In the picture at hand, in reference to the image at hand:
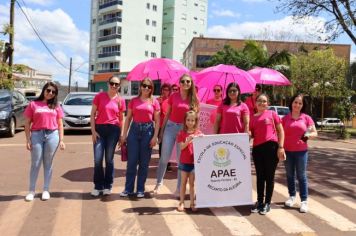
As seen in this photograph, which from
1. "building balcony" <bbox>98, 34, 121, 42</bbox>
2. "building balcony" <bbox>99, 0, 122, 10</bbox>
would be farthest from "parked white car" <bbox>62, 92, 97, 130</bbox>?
"building balcony" <bbox>99, 0, 122, 10</bbox>

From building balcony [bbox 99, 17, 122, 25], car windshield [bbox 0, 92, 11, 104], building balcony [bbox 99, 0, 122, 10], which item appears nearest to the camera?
car windshield [bbox 0, 92, 11, 104]

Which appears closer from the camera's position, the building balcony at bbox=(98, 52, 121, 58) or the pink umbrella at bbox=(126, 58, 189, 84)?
the pink umbrella at bbox=(126, 58, 189, 84)

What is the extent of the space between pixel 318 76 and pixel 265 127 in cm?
3079

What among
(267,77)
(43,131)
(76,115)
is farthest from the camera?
(76,115)

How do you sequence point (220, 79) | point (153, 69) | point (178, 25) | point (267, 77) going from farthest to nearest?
point (178, 25) → point (267, 77) → point (220, 79) → point (153, 69)

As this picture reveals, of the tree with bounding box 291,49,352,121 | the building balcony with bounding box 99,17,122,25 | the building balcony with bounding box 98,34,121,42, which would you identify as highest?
the building balcony with bounding box 99,17,122,25

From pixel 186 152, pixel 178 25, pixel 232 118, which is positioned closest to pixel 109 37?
pixel 178 25

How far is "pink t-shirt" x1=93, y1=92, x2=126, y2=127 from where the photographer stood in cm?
682

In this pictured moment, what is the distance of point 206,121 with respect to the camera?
881 centimetres

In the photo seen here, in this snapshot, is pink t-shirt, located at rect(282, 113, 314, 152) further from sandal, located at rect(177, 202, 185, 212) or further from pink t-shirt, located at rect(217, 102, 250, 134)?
sandal, located at rect(177, 202, 185, 212)

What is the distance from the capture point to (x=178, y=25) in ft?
265

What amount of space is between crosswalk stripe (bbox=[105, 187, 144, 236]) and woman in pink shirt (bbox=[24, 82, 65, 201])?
1.09 m

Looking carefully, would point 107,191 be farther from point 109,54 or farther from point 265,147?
point 109,54

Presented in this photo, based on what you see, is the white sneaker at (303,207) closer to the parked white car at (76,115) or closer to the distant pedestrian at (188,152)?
the distant pedestrian at (188,152)
